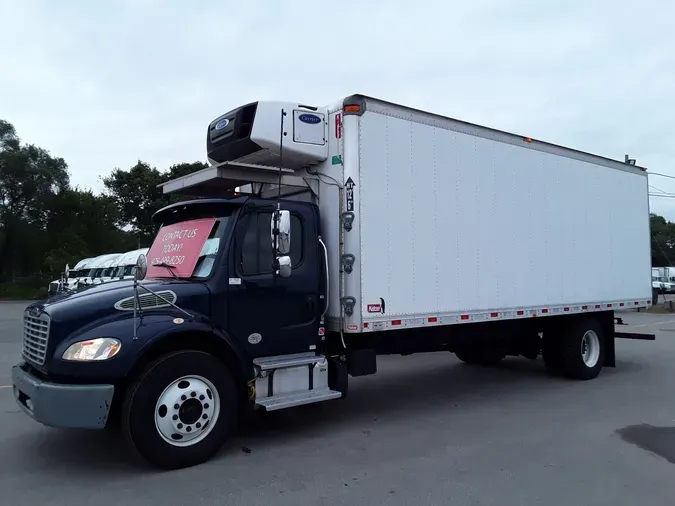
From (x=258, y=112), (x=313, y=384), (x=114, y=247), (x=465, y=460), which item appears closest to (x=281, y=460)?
(x=313, y=384)

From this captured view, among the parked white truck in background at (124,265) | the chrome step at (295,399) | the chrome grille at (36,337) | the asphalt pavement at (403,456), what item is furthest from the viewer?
the parked white truck in background at (124,265)

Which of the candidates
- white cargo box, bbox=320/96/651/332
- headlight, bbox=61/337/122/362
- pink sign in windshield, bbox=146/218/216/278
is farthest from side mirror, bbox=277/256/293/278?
headlight, bbox=61/337/122/362

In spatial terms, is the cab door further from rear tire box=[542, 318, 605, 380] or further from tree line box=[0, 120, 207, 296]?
tree line box=[0, 120, 207, 296]

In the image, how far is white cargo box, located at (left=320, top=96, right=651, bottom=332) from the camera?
652cm

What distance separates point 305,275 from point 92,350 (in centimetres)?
236

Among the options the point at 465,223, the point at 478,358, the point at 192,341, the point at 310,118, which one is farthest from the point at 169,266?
the point at 478,358

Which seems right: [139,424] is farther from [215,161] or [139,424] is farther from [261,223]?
[215,161]

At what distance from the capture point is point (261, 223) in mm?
6152

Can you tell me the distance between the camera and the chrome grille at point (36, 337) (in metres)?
5.08

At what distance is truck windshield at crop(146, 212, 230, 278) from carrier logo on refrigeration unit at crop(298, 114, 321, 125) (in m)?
1.48

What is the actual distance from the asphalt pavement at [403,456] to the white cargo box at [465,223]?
1.31 meters

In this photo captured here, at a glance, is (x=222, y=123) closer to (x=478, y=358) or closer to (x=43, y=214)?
(x=478, y=358)

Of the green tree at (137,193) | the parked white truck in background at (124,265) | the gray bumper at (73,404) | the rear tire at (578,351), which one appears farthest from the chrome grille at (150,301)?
the green tree at (137,193)

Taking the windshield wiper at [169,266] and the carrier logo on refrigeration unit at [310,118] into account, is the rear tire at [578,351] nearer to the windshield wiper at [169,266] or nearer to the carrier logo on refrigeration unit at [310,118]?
the carrier logo on refrigeration unit at [310,118]
